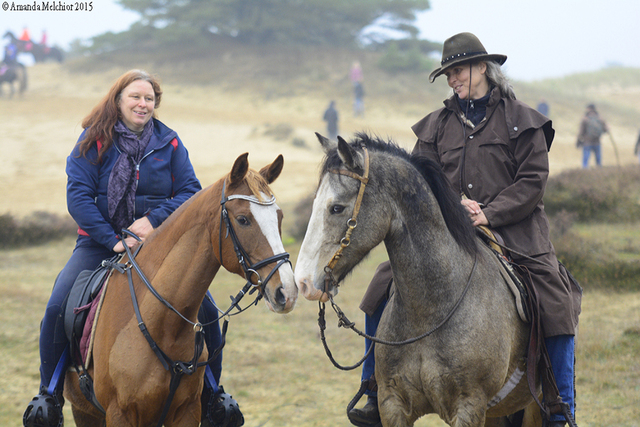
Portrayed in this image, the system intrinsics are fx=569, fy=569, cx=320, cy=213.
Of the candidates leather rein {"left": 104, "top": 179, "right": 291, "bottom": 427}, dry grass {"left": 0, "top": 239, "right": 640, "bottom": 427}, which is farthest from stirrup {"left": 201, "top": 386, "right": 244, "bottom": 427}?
dry grass {"left": 0, "top": 239, "right": 640, "bottom": 427}

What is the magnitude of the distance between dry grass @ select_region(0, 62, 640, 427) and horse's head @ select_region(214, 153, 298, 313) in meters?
1.18

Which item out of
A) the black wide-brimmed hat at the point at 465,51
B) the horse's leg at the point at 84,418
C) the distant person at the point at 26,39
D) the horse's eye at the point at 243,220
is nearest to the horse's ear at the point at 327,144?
the horse's eye at the point at 243,220

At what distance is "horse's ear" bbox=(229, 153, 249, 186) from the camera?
10.2 ft

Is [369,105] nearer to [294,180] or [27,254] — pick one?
[294,180]

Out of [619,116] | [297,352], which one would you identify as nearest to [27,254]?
[297,352]

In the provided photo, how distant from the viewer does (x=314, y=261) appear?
2828 millimetres

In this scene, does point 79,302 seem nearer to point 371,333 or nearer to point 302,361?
point 371,333

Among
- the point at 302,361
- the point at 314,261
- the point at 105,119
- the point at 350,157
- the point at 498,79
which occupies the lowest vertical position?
the point at 302,361

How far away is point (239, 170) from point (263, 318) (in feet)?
22.7

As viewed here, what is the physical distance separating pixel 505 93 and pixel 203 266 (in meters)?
2.27

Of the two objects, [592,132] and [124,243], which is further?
[592,132]

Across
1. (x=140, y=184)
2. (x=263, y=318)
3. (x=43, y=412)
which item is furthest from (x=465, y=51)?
(x=263, y=318)

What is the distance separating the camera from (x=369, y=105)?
35469 millimetres

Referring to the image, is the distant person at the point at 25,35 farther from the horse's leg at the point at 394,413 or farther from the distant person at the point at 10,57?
the horse's leg at the point at 394,413
